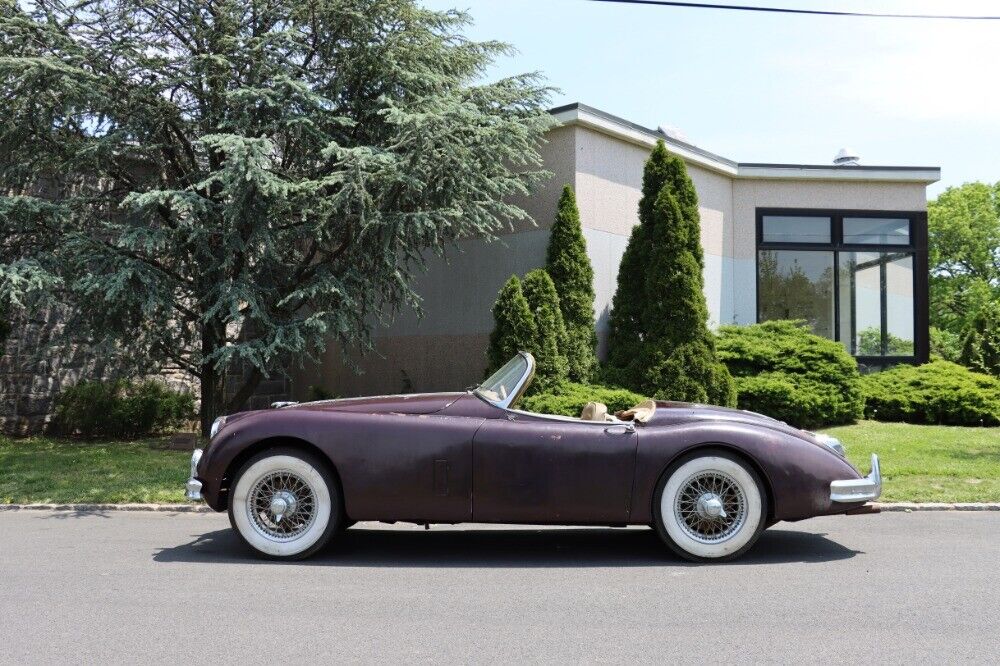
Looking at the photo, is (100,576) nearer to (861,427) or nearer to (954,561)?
(954,561)

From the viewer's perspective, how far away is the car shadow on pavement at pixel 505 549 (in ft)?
18.9

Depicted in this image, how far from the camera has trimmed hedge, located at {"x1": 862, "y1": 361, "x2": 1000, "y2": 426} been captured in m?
13.5

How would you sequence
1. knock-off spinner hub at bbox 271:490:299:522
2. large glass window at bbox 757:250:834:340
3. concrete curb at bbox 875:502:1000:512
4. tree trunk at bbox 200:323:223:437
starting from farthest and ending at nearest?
large glass window at bbox 757:250:834:340 → tree trunk at bbox 200:323:223:437 → concrete curb at bbox 875:502:1000:512 → knock-off spinner hub at bbox 271:490:299:522

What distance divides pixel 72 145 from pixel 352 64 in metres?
3.66

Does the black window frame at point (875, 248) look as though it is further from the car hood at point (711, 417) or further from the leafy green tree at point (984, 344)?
the car hood at point (711, 417)

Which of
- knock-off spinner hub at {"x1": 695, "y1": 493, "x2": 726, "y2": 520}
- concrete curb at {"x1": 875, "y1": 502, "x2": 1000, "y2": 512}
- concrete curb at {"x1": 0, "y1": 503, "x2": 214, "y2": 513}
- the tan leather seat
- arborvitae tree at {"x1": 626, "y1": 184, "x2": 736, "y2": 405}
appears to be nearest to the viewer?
knock-off spinner hub at {"x1": 695, "y1": 493, "x2": 726, "y2": 520}

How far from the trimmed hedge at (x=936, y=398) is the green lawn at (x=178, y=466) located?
566 mm

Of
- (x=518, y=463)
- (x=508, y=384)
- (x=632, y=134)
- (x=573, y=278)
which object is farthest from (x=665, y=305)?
(x=518, y=463)

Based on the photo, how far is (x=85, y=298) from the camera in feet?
34.9

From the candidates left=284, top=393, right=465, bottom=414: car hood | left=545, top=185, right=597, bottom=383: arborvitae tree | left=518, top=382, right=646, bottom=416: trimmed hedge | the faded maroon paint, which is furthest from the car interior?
left=545, top=185, right=597, bottom=383: arborvitae tree

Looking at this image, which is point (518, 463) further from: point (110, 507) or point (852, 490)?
point (110, 507)

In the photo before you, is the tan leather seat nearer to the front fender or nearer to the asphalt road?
the front fender

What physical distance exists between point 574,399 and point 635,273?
267 centimetres

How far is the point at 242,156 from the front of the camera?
30.9 ft
